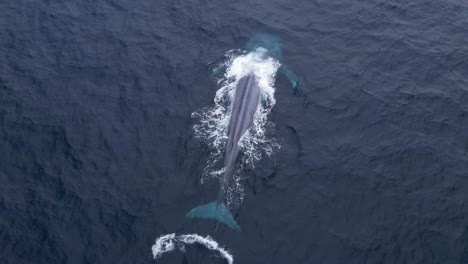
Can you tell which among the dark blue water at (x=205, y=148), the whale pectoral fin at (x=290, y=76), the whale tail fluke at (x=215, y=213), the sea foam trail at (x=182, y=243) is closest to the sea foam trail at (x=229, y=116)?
the whale pectoral fin at (x=290, y=76)

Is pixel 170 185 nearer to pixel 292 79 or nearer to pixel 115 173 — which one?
pixel 115 173

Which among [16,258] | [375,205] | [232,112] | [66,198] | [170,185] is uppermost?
[232,112]

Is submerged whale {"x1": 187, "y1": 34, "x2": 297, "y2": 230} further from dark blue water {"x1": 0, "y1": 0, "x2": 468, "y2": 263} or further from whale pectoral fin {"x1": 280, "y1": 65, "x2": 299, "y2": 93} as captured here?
dark blue water {"x1": 0, "y1": 0, "x2": 468, "y2": 263}

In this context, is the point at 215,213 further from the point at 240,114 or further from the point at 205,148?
the point at 240,114

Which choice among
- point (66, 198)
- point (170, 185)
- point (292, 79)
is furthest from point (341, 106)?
point (66, 198)

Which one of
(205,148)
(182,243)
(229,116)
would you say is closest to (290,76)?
(229,116)

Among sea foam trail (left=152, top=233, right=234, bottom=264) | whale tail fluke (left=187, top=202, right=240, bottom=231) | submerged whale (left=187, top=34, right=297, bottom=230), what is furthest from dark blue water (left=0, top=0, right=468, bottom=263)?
submerged whale (left=187, top=34, right=297, bottom=230)

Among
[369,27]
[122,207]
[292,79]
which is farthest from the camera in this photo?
[369,27]
